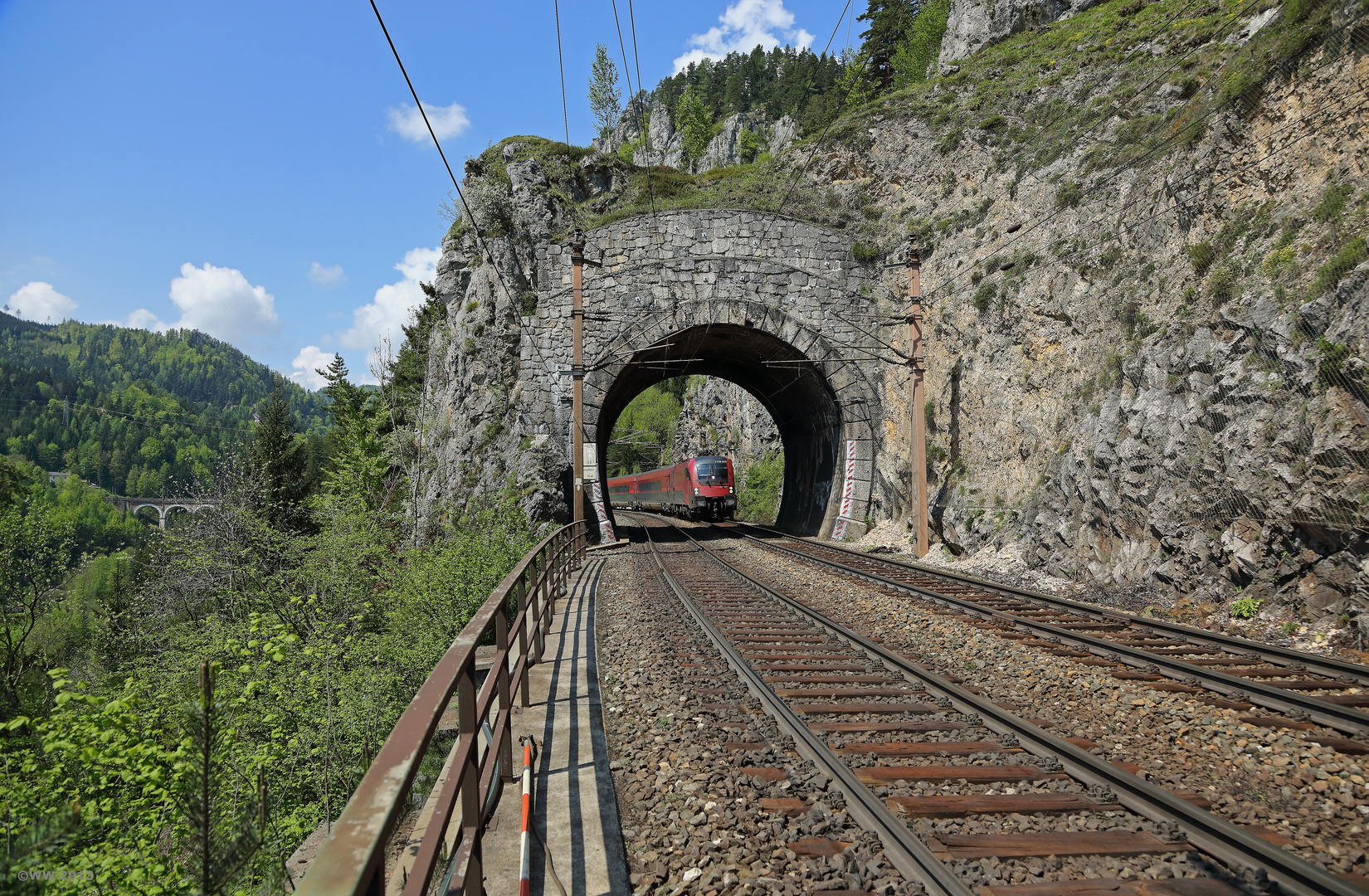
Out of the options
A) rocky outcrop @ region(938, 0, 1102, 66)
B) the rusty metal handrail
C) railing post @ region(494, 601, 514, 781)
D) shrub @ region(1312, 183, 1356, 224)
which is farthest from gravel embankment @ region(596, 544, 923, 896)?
rocky outcrop @ region(938, 0, 1102, 66)

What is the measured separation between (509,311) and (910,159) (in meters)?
13.0

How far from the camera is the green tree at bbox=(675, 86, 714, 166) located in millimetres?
81438

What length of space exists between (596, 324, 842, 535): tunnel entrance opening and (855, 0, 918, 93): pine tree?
38.8 m

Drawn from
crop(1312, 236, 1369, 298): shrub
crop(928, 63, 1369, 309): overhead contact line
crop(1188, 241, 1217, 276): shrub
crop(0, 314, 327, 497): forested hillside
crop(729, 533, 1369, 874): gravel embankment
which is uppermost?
crop(0, 314, 327, 497): forested hillside

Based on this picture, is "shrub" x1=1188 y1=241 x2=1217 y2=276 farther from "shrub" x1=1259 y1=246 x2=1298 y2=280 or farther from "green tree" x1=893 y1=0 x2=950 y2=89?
"green tree" x1=893 y1=0 x2=950 y2=89

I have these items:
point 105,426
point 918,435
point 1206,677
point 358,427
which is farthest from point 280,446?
point 105,426

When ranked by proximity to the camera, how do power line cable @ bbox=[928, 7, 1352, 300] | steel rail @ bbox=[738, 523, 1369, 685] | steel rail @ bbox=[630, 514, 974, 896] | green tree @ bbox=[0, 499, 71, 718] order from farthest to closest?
power line cable @ bbox=[928, 7, 1352, 300] < green tree @ bbox=[0, 499, 71, 718] < steel rail @ bbox=[738, 523, 1369, 685] < steel rail @ bbox=[630, 514, 974, 896]

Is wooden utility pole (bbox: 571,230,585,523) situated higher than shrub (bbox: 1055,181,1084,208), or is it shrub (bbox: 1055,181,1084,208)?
shrub (bbox: 1055,181,1084,208)

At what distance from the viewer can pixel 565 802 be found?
3.62m

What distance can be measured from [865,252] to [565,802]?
19380mm

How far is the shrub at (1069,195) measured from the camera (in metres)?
14.3

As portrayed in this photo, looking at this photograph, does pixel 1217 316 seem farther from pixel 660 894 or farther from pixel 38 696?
pixel 38 696

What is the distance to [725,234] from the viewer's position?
65.7ft

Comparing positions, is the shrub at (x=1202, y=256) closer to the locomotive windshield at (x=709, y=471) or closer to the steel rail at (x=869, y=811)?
the steel rail at (x=869, y=811)
